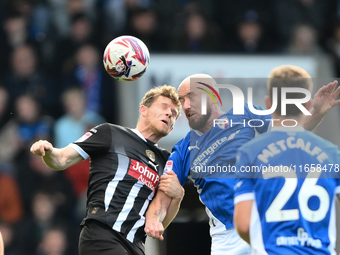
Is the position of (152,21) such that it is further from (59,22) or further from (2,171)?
(2,171)

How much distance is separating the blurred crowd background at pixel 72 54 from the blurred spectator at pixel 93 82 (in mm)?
18

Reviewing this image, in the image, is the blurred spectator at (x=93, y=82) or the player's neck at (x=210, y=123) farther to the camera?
the blurred spectator at (x=93, y=82)

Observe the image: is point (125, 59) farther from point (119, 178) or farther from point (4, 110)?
point (4, 110)

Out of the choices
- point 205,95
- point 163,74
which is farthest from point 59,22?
point 205,95

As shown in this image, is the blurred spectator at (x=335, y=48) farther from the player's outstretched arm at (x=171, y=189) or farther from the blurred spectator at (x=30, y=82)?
the player's outstretched arm at (x=171, y=189)

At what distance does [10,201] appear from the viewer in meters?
10.8

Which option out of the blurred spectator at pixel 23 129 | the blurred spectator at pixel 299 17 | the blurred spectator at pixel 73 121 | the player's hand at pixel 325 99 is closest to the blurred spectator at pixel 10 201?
the blurred spectator at pixel 23 129

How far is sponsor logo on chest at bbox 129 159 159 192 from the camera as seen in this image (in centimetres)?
654

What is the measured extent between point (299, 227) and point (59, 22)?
348 inches

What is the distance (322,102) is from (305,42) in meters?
6.76

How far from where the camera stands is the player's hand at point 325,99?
5828 mm

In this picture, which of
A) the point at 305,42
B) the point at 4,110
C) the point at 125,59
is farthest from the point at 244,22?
the point at 125,59

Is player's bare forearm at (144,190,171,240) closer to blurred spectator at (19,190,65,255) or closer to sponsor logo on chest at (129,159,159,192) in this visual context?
sponsor logo on chest at (129,159,159,192)

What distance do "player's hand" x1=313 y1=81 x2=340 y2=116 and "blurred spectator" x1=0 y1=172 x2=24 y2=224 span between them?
6.20 m
